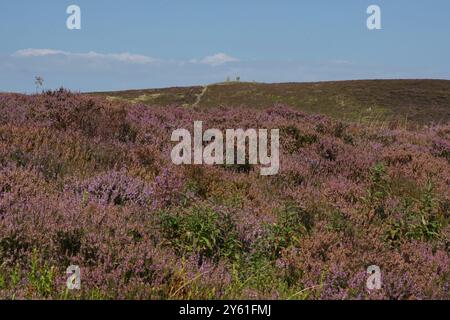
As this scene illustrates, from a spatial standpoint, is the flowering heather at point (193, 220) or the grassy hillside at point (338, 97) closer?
the flowering heather at point (193, 220)

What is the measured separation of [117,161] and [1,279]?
367 centimetres

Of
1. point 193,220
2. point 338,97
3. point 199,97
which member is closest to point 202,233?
point 193,220

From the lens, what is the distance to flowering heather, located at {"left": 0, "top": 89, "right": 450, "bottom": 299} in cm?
396

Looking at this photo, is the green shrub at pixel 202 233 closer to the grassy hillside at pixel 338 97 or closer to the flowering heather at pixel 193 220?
the flowering heather at pixel 193 220

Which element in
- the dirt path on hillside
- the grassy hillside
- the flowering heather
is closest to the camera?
the flowering heather

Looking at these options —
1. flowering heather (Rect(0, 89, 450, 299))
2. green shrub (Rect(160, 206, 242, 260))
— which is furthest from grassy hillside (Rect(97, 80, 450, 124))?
green shrub (Rect(160, 206, 242, 260))

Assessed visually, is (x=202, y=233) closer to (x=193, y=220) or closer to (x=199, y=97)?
(x=193, y=220)

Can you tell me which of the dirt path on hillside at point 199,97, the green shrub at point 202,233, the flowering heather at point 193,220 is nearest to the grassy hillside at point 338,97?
the dirt path on hillside at point 199,97

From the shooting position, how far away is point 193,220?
16.4ft

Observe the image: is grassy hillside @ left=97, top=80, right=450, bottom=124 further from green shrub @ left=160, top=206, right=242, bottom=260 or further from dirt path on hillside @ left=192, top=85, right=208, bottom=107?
green shrub @ left=160, top=206, right=242, bottom=260

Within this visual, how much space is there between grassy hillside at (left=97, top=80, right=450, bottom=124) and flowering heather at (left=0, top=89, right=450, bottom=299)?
23.8 m

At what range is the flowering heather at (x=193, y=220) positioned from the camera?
3963 millimetres

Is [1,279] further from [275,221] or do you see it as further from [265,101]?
[265,101]

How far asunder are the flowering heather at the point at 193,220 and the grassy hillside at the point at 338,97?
23.8m
